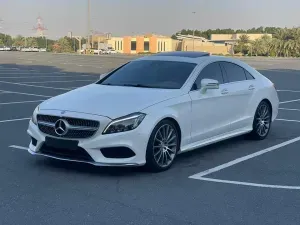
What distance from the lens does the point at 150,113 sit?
6.29 meters

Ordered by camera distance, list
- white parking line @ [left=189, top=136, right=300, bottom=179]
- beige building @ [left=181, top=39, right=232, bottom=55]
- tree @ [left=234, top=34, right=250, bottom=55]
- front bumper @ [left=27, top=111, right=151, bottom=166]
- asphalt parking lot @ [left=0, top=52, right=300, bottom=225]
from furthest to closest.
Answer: beige building @ [left=181, top=39, right=232, bottom=55] → tree @ [left=234, top=34, right=250, bottom=55] → white parking line @ [left=189, top=136, right=300, bottom=179] → front bumper @ [left=27, top=111, right=151, bottom=166] → asphalt parking lot @ [left=0, top=52, right=300, bottom=225]

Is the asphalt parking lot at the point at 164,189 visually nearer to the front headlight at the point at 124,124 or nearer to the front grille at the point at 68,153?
the front grille at the point at 68,153

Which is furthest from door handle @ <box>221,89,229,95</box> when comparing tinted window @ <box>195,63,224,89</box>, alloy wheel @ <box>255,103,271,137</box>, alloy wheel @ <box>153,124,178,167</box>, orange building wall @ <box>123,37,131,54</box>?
orange building wall @ <box>123,37,131,54</box>

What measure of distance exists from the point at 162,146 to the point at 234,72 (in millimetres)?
2447

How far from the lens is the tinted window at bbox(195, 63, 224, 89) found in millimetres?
7405

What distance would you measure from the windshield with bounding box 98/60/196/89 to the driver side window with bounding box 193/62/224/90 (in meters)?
0.17

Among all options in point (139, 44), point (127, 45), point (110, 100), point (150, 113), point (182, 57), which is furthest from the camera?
point (127, 45)

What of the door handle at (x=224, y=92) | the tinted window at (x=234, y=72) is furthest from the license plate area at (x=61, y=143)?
the tinted window at (x=234, y=72)

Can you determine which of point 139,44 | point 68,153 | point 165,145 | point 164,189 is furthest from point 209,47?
point 164,189

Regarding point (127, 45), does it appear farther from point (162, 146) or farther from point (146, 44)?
point (162, 146)

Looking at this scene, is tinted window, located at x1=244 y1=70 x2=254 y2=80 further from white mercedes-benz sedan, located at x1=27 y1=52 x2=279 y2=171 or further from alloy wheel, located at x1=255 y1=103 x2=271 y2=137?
alloy wheel, located at x1=255 y1=103 x2=271 y2=137

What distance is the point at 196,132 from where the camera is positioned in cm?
715

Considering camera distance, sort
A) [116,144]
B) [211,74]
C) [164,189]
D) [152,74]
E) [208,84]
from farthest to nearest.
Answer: [211,74], [152,74], [208,84], [116,144], [164,189]

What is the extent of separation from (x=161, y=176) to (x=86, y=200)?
1.32 meters
